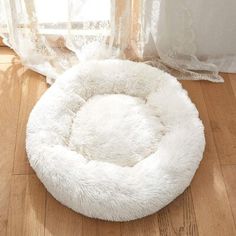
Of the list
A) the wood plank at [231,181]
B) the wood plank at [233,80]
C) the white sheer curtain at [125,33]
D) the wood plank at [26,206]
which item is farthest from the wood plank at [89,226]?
the wood plank at [233,80]

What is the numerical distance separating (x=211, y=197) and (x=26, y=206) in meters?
0.60

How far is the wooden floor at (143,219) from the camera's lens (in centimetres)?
125

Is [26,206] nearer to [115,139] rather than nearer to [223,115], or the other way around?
[115,139]

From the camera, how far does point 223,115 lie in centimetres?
154

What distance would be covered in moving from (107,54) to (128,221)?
685 millimetres

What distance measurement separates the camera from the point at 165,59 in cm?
163

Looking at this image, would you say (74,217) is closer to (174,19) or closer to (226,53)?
(174,19)

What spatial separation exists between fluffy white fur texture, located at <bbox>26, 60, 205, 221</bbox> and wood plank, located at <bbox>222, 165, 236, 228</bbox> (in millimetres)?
134

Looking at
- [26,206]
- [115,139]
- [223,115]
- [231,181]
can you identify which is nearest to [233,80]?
[223,115]

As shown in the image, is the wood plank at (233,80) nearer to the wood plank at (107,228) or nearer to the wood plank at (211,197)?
the wood plank at (211,197)

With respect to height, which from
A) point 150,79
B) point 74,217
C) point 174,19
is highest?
point 174,19

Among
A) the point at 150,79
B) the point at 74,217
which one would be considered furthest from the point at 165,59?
the point at 74,217

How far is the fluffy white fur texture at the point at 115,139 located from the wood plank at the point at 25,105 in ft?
0.30

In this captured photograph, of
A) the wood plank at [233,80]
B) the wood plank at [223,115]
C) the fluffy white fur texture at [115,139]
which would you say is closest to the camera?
the fluffy white fur texture at [115,139]
